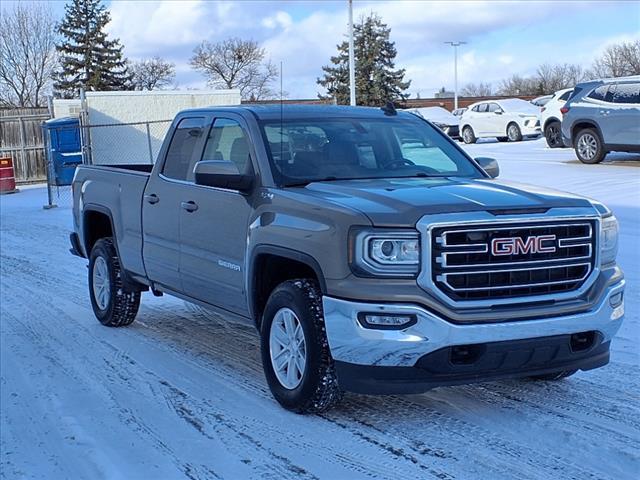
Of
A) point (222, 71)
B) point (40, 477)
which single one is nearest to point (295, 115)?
point (40, 477)

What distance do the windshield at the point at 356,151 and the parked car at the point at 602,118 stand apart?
12126 millimetres

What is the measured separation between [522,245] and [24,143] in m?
24.8

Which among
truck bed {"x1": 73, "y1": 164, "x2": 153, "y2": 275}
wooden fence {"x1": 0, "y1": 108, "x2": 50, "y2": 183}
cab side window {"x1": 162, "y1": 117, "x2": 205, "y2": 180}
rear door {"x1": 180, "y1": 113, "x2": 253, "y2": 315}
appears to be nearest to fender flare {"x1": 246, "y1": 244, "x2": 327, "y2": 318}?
rear door {"x1": 180, "y1": 113, "x2": 253, "y2": 315}

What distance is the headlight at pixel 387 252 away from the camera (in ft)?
14.4

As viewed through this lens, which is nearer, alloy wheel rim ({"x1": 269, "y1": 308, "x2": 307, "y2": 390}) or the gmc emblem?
the gmc emblem

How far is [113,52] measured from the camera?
176ft

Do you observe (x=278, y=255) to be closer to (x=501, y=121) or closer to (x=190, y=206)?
(x=190, y=206)

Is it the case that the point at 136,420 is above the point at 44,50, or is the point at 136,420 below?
below

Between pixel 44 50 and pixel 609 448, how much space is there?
5060 centimetres

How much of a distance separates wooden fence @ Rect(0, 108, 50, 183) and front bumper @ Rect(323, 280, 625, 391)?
78.6ft

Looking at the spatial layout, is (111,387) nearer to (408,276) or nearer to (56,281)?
(408,276)

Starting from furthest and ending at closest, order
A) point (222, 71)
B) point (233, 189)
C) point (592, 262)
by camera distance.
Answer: point (222, 71) < point (233, 189) < point (592, 262)

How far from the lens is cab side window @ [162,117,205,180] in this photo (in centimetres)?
645

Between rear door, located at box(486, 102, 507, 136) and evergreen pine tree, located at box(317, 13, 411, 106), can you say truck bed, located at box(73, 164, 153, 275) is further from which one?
evergreen pine tree, located at box(317, 13, 411, 106)
